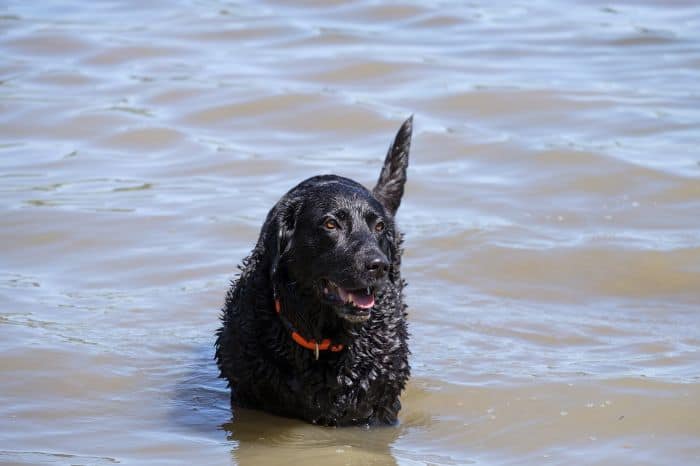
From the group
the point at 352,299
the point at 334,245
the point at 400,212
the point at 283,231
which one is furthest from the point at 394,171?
the point at 400,212

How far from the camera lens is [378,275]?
206 inches

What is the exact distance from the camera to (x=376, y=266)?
5.19 meters

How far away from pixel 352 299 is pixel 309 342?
0.35m

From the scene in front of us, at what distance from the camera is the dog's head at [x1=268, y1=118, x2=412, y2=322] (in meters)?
5.26

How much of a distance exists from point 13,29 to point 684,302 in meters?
10.9

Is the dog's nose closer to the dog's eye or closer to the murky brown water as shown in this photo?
the dog's eye

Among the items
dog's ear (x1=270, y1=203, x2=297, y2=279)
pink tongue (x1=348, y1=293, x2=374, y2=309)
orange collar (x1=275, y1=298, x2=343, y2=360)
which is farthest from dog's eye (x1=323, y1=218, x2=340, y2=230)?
orange collar (x1=275, y1=298, x2=343, y2=360)

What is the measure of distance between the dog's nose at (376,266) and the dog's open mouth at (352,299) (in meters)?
0.12

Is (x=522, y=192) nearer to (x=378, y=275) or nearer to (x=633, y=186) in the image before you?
(x=633, y=186)

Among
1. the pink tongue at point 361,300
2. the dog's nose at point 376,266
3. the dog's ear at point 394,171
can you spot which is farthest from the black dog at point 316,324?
the dog's ear at point 394,171

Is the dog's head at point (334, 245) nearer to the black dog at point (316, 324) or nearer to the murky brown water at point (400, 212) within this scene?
the black dog at point (316, 324)

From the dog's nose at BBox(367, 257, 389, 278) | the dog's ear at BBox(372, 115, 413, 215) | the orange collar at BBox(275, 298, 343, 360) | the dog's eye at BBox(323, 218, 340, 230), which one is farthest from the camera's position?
the dog's ear at BBox(372, 115, 413, 215)

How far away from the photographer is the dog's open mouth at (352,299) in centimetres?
531

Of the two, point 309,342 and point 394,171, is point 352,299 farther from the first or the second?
point 394,171
